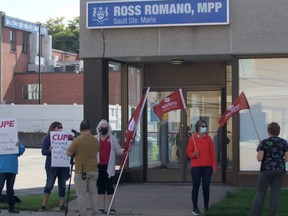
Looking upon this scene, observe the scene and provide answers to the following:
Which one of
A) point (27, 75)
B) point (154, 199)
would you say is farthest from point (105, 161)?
Answer: point (27, 75)

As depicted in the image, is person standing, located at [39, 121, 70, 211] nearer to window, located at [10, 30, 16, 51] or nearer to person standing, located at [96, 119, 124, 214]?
person standing, located at [96, 119, 124, 214]

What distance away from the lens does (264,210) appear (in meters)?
11.8

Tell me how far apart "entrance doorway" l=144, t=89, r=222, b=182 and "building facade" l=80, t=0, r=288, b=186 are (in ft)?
0.10

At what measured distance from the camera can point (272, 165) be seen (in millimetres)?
10508

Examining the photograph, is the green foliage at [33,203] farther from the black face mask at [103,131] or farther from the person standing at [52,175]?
the black face mask at [103,131]

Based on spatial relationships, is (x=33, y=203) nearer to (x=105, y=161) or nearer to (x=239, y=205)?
(x=105, y=161)

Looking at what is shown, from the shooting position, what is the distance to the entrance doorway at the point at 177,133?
16844 mm

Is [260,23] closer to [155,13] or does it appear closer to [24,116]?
[155,13]

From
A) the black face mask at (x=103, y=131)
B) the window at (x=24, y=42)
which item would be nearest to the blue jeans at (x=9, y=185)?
the black face mask at (x=103, y=131)

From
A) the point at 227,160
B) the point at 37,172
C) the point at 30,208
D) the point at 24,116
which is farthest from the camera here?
the point at 24,116

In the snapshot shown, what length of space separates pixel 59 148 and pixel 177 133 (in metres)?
5.49

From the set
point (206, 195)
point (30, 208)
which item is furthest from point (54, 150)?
point (206, 195)

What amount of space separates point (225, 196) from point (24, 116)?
109 feet

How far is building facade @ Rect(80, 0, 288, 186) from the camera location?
577 inches
